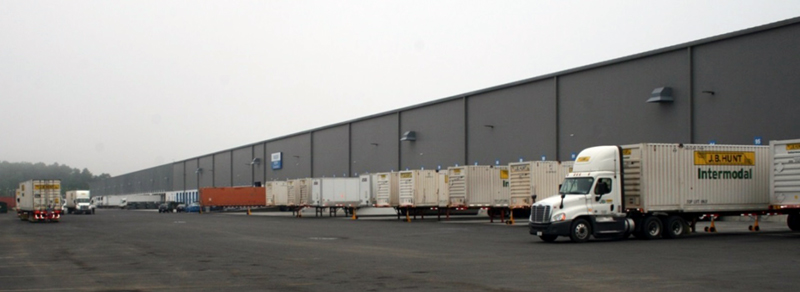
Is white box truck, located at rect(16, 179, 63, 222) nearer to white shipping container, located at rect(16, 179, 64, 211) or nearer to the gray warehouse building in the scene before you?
white shipping container, located at rect(16, 179, 64, 211)

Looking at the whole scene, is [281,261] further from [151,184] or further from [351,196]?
[151,184]

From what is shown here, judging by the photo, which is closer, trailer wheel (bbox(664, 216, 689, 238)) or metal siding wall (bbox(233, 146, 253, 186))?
trailer wheel (bbox(664, 216, 689, 238))

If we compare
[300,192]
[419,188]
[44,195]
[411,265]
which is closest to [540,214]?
[411,265]

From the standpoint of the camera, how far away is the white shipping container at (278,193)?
75562 millimetres

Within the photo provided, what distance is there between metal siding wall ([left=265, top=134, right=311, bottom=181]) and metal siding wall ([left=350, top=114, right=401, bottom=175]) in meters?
13.3

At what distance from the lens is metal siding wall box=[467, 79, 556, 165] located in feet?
181

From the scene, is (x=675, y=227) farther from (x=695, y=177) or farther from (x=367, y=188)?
(x=367, y=188)

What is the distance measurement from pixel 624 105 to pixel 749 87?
28.3ft

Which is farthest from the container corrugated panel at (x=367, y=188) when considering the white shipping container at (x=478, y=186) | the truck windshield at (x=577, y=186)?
the truck windshield at (x=577, y=186)

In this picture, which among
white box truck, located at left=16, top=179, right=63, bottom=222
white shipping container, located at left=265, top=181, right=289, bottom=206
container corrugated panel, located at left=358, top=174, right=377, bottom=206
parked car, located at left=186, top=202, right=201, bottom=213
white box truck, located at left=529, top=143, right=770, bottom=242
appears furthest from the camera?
parked car, located at left=186, top=202, right=201, bottom=213

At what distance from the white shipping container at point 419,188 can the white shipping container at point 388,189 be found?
1.79 m

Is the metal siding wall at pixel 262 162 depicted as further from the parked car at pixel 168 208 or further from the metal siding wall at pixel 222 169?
the metal siding wall at pixel 222 169

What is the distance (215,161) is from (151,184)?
4712cm

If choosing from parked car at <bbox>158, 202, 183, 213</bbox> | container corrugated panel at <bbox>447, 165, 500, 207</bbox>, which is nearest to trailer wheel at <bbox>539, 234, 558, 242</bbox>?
container corrugated panel at <bbox>447, 165, 500, 207</bbox>
